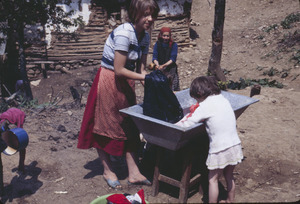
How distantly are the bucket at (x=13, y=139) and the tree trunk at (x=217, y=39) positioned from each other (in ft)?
19.2

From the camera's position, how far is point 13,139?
2865 mm

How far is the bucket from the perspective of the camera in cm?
281

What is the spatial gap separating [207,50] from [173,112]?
35.7 ft

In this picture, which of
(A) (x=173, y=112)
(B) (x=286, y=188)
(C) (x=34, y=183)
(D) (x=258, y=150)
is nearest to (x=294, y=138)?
(D) (x=258, y=150)

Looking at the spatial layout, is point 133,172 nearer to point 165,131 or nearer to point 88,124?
point 88,124

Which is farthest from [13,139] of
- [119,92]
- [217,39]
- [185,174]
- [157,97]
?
[217,39]

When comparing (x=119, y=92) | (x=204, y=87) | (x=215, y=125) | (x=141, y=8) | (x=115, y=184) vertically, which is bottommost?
(x=115, y=184)

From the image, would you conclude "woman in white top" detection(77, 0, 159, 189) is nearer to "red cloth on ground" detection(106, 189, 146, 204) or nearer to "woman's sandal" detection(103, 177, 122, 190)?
"woman's sandal" detection(103, 177, 122, 190)

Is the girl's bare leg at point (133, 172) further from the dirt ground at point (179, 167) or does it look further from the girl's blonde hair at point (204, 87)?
the girl's blonde hair at point (204, 87)

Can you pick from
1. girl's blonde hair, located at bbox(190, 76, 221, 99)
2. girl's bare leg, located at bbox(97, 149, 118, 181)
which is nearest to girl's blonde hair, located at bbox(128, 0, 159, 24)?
girl's blonde hair, located at bbox(190, 76, 221, 99)

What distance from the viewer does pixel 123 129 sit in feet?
10.7

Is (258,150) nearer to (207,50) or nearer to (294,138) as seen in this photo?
(294,138)

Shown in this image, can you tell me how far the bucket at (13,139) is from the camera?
281 cm

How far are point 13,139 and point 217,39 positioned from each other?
19.8ft
